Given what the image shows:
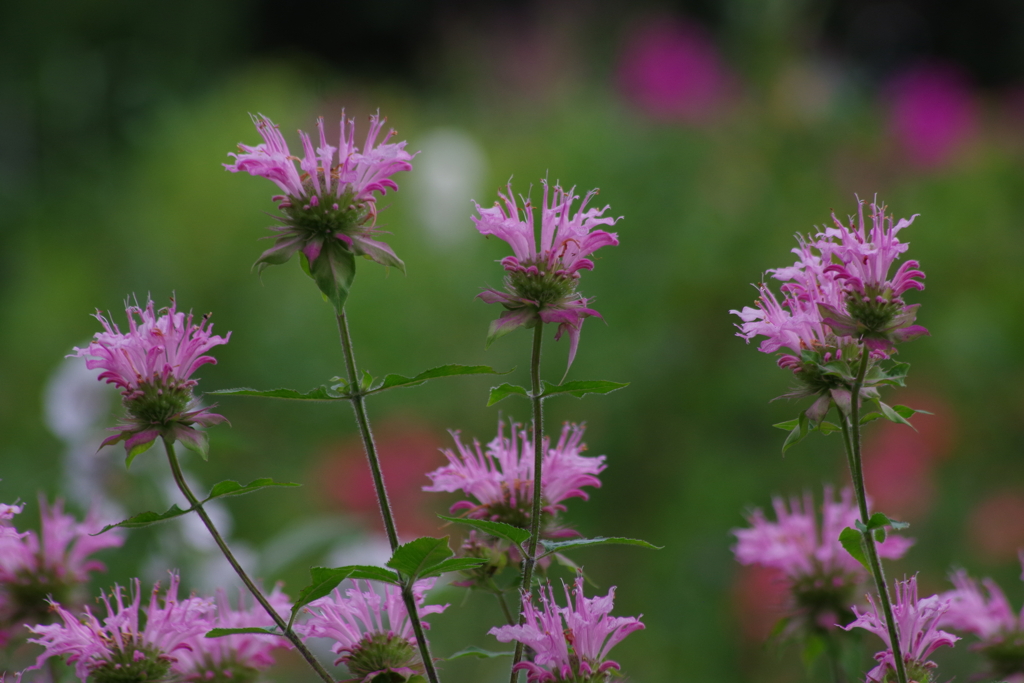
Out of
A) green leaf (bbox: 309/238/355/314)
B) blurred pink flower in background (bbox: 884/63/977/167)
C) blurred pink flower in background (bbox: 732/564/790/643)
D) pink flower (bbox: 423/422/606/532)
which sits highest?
blurred pink flower in background (bbox: 884/63/977/167)

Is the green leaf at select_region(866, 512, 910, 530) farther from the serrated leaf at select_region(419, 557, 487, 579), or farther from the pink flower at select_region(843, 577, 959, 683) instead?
the serrated leaf at select_region(419, 557, 487, 579)

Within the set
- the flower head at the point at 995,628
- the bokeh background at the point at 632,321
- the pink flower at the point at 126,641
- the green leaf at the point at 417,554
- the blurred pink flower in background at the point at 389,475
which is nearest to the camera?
the green leaf at the point at 417,554

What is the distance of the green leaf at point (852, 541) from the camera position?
2.00 ft

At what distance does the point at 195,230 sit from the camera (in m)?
3.49

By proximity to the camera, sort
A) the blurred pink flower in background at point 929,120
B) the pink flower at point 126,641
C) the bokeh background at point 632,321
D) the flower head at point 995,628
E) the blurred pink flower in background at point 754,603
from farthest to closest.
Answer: the blurred pink flower in background at point 929,120
the bokeh background at point 632,321
the blurred pink flower in background at point 754,603
the flower head at point 995,628
the pink flower at point 126,641

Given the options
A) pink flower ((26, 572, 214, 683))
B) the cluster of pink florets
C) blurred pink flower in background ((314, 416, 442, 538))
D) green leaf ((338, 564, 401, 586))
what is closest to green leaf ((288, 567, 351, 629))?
green leaf ((338, 564, 401, 586))

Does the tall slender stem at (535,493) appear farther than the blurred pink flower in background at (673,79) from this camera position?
No

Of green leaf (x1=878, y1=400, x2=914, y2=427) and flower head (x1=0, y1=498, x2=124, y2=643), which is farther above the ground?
flower head (x1=0, y1=498, x2=124, y2=643)

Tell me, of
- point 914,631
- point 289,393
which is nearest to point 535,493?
point 289,393

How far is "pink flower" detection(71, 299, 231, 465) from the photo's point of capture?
2.17ft

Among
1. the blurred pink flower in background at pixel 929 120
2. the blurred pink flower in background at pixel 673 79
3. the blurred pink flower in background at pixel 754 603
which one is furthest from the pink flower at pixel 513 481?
the blurred pink flower in background at pixel 929 120

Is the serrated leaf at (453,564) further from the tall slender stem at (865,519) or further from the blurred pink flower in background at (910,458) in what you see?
the blurred pink flower in background at (910,458)

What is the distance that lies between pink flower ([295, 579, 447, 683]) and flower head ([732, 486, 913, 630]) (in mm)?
312

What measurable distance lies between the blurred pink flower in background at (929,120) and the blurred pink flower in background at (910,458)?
908 mm
